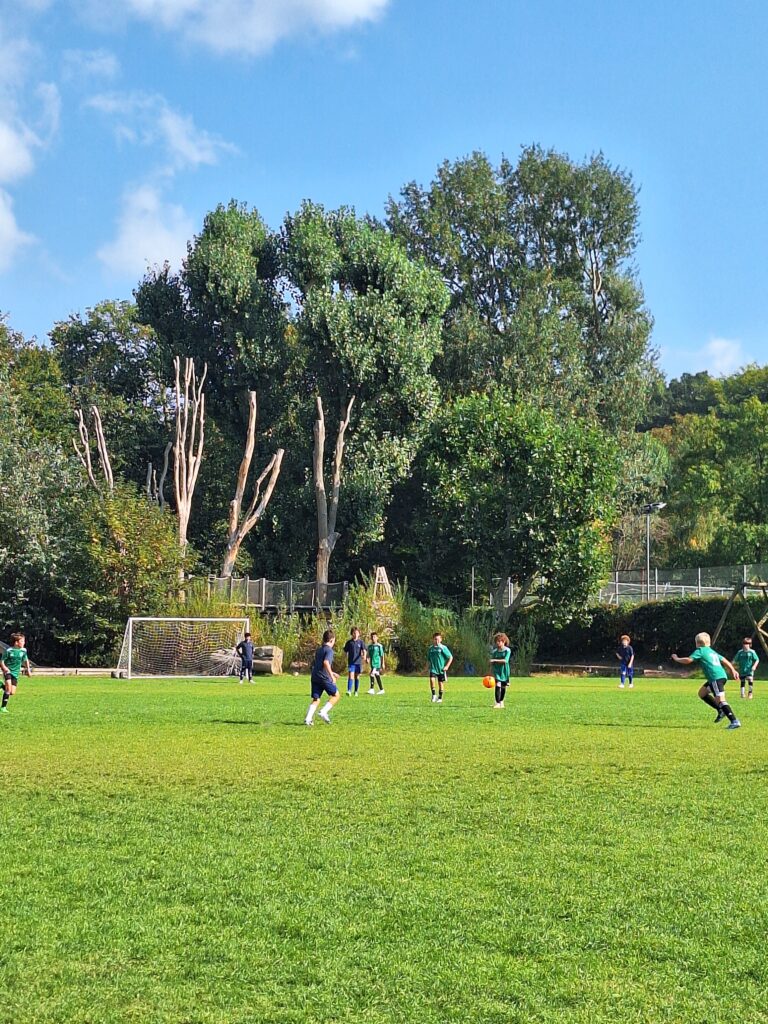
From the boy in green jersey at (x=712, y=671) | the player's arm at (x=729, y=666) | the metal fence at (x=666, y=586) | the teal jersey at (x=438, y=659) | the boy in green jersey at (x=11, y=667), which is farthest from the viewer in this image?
the metal fence at (x=666, y=586)

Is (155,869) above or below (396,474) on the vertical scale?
below

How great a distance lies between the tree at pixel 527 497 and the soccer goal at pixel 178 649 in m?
12.4

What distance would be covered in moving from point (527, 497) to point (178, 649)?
16.3 m

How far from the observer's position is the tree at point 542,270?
190 feet

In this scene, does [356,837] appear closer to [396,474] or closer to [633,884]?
[633,884]

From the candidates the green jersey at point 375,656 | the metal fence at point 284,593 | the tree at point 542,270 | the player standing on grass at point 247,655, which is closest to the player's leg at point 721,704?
the green jersey at point 375,656

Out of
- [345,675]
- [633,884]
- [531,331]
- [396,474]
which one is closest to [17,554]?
[345,675]

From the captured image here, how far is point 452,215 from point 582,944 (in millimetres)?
59708

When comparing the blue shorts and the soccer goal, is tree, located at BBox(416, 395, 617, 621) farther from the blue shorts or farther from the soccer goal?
the blue shorts

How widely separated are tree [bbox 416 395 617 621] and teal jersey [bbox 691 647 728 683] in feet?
89.8

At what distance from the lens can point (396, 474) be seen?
2044 inches

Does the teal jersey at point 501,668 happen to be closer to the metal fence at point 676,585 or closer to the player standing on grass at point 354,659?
the player standing on grass at point 354,659

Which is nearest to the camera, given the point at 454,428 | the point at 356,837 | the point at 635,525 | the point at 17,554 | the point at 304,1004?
the point at 304,1004

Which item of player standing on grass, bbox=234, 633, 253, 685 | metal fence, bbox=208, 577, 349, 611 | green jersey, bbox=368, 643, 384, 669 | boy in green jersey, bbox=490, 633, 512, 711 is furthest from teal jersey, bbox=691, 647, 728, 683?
metal fence, bbox=208, 577, 349, 611
